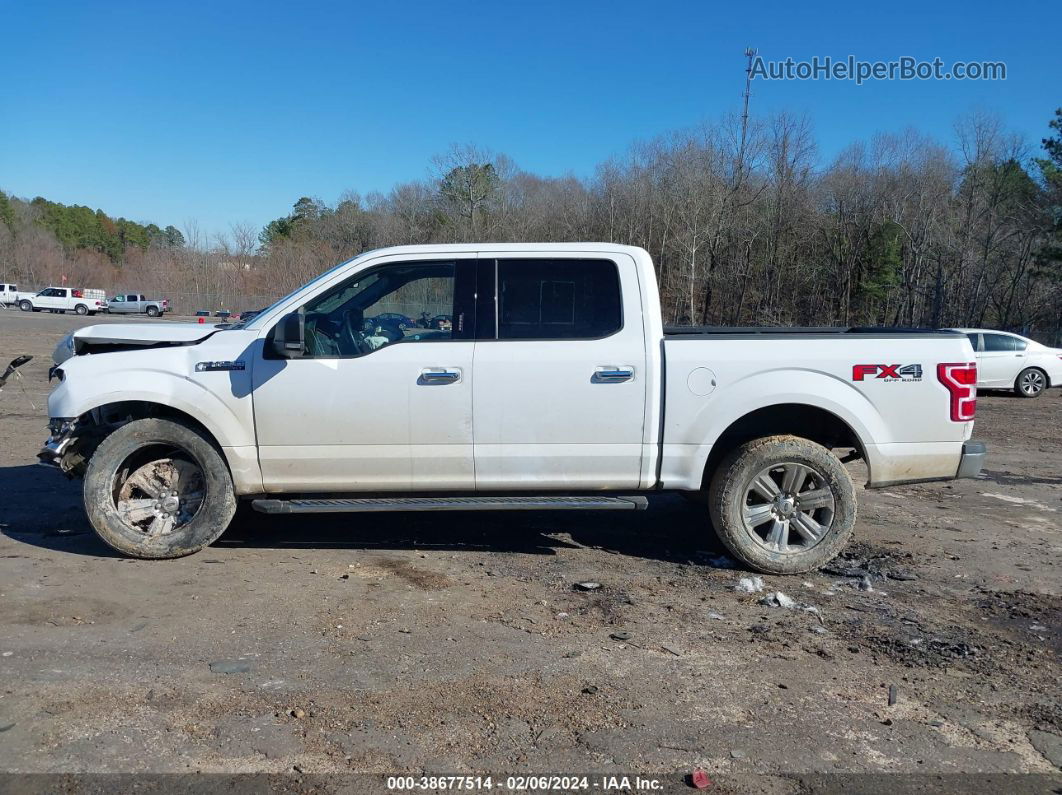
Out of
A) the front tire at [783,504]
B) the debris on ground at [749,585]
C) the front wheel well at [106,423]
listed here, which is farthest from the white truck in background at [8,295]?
the debris on ground at [749,585]

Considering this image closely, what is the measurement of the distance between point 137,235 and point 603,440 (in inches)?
4972

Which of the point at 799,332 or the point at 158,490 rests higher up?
the point at 799,332

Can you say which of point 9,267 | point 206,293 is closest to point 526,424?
point 206,293

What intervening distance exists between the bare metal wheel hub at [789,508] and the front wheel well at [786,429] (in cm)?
35

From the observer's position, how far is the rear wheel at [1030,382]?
17625 mm

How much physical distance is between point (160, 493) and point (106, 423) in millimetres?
696

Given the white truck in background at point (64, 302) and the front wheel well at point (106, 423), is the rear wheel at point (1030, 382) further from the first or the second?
the white truck in background at point (64, 302)

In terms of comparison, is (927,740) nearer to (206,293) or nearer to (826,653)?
(826,653)

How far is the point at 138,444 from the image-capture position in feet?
18.4

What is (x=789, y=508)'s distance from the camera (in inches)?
225

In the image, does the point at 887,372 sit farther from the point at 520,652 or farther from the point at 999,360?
the point at 999,360

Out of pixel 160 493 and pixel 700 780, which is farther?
pixel 160 493

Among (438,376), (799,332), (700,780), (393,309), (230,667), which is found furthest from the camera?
(799,332)

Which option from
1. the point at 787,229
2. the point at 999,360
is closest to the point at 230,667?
the point at 999,360
